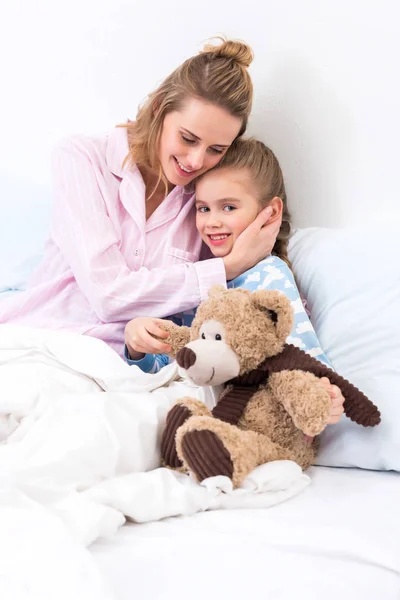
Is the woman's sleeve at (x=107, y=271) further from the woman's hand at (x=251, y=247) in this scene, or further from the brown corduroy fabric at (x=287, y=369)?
the brown corduroy fabric at (x=287, y=369)

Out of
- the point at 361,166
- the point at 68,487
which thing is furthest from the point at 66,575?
the point at 361,166

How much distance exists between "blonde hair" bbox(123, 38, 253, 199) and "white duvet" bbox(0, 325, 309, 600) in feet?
1.52

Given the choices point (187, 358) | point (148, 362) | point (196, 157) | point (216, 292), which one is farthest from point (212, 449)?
point (196, 157)

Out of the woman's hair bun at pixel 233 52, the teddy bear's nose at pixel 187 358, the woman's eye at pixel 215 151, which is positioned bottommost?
the teddy bear's nose at pixel 187 358

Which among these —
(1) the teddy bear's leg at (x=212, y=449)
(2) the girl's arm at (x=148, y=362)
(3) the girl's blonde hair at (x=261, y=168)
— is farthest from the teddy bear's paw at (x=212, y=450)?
(3) the girl's blonde hair at (x=261, y=168)

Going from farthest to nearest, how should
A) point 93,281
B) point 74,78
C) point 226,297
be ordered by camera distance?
point 74,78, point 93,281, point 226,297

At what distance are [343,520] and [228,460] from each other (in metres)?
0.17

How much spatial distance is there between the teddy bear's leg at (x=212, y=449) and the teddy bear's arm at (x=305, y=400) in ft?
0.29

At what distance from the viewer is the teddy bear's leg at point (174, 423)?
896 millimetres

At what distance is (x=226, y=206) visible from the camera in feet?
4.36

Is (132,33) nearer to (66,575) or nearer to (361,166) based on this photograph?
(361,166)

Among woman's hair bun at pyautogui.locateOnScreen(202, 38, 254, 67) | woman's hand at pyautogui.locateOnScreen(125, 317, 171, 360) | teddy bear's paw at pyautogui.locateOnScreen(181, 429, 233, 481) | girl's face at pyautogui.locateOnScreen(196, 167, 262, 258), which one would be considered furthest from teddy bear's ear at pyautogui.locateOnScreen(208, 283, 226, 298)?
woman's hair bun at pyautogui.locateOnScreen(202, 38, 254, 67)

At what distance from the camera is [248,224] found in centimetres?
133

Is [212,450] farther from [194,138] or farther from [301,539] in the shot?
[194,138]
